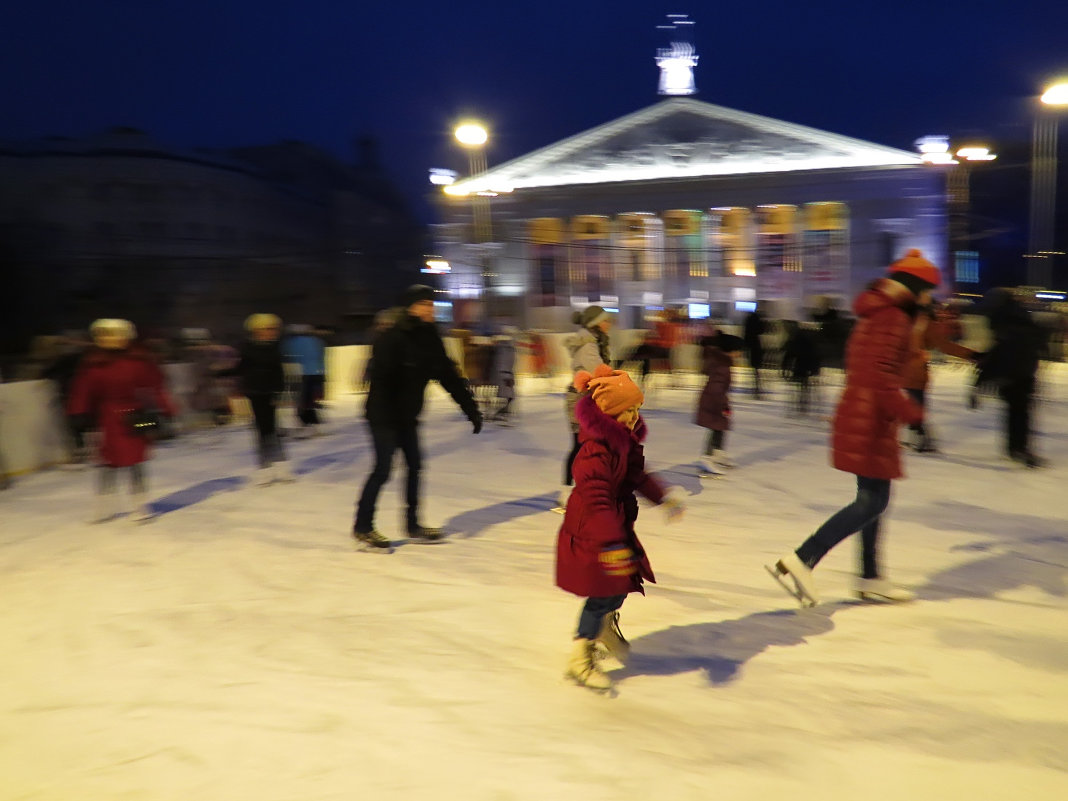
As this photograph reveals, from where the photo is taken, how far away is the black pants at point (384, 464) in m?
6.73

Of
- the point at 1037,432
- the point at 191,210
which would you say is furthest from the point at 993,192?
the point at 1037,432

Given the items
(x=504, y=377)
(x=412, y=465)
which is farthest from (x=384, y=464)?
(x=504, y=377)

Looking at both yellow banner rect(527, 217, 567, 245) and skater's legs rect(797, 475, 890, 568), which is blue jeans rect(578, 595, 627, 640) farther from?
yellow banner rect(527, 217, 567, 245)

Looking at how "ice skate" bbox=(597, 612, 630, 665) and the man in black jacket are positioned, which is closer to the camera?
"ice skate" bbox=(597, 612, 630, 665)

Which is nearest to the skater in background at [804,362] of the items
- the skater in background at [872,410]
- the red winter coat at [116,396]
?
the skater in background at [872,410]

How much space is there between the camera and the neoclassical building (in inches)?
1574

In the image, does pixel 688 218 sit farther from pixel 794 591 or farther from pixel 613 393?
pixel 613 393

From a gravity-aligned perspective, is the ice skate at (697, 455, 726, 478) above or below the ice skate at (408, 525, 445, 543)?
below

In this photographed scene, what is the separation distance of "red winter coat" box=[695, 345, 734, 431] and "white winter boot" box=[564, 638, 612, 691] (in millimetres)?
5789

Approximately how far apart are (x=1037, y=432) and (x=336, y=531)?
9209mm

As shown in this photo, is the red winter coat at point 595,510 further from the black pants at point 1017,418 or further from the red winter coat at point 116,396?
the black pants at point 1017,418

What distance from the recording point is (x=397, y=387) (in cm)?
673

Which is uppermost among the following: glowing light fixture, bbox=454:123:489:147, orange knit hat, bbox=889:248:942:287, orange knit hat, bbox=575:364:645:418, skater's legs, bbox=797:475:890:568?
glowing light fixture, bbox=454:123:489:147

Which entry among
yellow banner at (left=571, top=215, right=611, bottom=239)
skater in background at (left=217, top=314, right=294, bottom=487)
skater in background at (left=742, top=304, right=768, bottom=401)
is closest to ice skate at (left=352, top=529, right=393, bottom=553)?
skater in background at (left=217, top=314, right=294, bottom=487)
